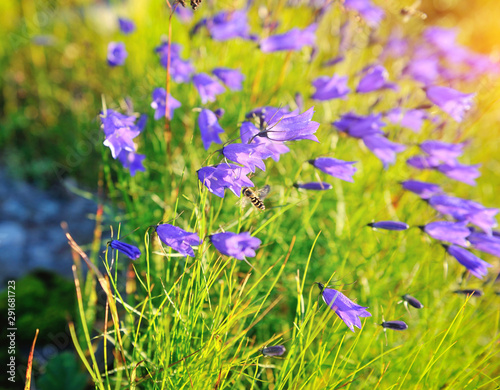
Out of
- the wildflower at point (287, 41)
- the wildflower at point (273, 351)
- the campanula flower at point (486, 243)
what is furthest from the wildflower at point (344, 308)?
the wildflower at point (287, 41)

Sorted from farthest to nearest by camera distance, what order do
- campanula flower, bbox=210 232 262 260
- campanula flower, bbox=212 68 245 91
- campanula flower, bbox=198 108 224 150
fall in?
campanula flower, bbox=212 68 245 91 < campanula flower, bbox=198 108 224 150 < campanula flower, bbox=210 232 262 260

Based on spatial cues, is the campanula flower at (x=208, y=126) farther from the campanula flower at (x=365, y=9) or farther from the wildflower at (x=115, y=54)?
the campanula flower at (x=365, y=9)

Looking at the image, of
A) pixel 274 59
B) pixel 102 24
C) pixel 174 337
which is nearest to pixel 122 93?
pixel 274 59

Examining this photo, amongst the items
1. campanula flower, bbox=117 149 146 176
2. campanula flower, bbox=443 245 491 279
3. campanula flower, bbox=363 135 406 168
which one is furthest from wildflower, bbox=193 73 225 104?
campanula flower, bbox=443 245 491 279

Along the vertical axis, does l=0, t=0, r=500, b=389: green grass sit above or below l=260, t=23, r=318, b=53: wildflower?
below

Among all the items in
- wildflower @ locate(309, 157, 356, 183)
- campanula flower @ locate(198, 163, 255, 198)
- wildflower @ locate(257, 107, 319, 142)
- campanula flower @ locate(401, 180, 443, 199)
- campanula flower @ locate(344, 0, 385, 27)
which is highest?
campanula flower @ locate(344, 0, 385, 27)

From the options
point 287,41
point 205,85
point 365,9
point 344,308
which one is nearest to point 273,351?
point 344,308

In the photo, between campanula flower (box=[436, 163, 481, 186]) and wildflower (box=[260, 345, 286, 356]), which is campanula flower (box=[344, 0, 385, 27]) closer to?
campanula flower (box=[436, 163, 481, 186])
